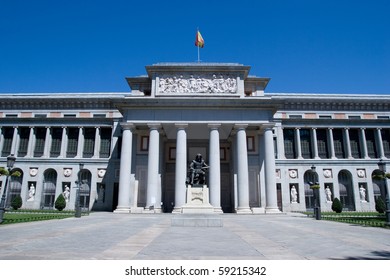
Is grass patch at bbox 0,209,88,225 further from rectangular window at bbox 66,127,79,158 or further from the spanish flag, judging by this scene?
the spanish flag

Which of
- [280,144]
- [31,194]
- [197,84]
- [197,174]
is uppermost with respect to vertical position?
[197,84]

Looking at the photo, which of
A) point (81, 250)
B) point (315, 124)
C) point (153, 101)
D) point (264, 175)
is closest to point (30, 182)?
point (153, 101)

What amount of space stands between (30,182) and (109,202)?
1508 centimetres

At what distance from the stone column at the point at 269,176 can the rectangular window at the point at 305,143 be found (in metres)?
16.8

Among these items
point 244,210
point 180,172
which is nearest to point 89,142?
point 180,172

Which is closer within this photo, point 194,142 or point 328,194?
point 194,142

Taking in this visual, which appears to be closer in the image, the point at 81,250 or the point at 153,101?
the point at 81,250

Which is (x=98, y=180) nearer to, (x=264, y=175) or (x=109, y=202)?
(x=109, y=202)

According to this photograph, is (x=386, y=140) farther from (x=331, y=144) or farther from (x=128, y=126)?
(x=128, y=126)

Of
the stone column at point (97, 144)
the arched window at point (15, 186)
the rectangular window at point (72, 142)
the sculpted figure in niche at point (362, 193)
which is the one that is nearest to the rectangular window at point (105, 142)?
the stone column at point (97, 144)

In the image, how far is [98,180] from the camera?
48.9m

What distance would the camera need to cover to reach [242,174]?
36750mm

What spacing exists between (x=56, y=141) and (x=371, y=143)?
189 ft

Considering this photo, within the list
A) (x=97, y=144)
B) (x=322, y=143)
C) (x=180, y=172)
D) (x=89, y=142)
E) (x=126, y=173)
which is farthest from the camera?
(x=322, y=143)
